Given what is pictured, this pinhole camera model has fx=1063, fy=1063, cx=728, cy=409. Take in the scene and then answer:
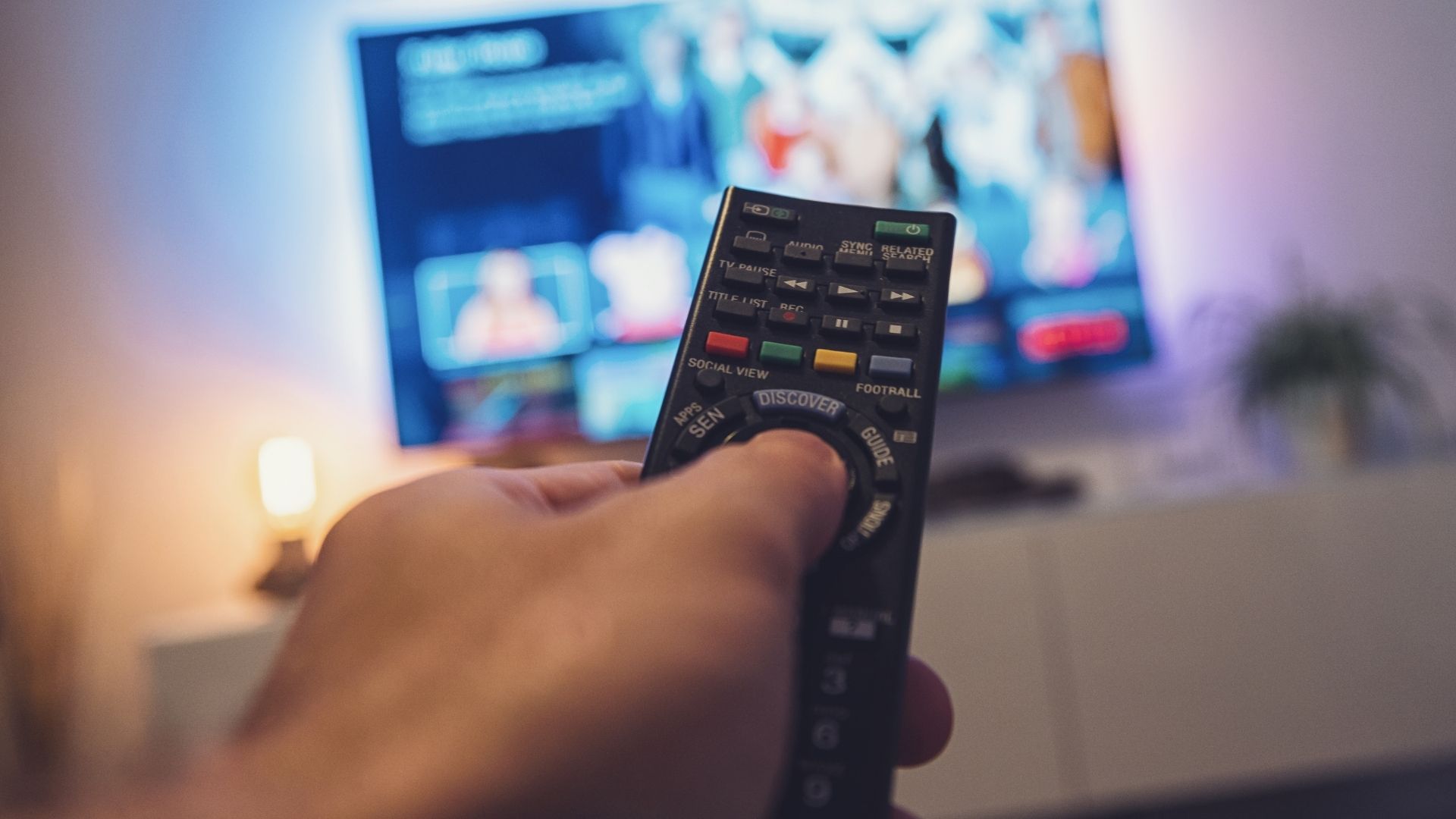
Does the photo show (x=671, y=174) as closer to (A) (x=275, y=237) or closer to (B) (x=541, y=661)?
(A) (x=275, y=237)

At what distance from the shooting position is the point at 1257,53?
161 cm

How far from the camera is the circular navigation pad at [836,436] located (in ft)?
1.30

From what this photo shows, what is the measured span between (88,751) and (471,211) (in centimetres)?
94

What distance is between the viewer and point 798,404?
43 cm

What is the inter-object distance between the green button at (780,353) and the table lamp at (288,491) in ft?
3.68

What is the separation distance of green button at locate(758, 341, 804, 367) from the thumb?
10 centimetres

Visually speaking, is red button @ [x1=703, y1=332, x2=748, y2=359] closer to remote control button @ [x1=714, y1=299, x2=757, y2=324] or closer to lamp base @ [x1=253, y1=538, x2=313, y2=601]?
remote control button @ [x1=714, y1=299, x2=757, y2=324]

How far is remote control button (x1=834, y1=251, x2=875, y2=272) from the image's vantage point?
483mm

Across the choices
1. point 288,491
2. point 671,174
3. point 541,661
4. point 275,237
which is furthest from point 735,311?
point 275,237

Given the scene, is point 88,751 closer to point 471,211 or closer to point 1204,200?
point 471,211

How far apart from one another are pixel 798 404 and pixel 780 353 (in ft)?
0.10

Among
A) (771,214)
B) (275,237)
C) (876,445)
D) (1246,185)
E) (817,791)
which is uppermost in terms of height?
(275,237)

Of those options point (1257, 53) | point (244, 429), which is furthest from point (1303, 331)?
point (244, 429)

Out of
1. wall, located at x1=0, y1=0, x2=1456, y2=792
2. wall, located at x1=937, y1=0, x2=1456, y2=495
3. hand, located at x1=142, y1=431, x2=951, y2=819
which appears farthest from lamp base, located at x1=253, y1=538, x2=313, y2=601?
hand, located at x1=142, y1=431, x2=951, y2=819
